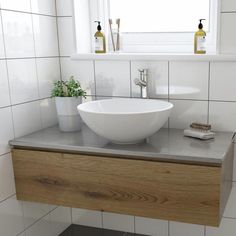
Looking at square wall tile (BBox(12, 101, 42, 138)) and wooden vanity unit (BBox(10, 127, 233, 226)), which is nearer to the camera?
wooden vanity unit (BBox(10, 127, 233, 226))

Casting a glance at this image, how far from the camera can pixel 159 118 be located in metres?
1.63

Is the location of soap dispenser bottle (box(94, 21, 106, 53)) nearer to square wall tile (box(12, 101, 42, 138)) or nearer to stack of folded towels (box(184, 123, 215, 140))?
square wall tile (box(12, 101, 42, 138))

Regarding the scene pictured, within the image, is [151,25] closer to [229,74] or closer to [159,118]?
[229,74]

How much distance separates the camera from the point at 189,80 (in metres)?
1.93

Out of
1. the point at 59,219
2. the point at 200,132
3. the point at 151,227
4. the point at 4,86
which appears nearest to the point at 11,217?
the point at 59,219

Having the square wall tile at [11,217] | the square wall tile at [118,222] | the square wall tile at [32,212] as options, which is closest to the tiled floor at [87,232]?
the square wall tile at [118,222]

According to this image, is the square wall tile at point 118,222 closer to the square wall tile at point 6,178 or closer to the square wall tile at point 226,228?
the square wall tile at point 226,228

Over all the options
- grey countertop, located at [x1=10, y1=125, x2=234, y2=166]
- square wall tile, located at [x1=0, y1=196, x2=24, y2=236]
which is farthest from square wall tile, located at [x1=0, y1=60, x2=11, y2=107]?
square wall tile, located at [x1=0, y1=196, x2=24, y2=236]

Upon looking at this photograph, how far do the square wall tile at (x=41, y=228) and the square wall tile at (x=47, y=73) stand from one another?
71 cm

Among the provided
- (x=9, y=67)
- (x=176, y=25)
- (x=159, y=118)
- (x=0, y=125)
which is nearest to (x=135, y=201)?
(x=159, y=118)

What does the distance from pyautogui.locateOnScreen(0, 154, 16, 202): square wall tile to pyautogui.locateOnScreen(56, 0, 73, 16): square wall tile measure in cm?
85

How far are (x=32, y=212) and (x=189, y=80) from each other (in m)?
1.10

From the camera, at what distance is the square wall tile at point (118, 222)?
2.22 metres

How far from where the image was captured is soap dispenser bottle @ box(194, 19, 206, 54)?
6.20ft
